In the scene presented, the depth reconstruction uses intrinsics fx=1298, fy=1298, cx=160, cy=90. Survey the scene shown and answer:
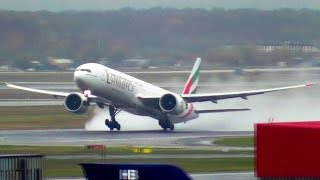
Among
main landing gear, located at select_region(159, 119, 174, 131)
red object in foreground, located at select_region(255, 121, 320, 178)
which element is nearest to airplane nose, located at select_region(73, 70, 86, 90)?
main landing gear, located at select_region(159, 119, 174, 131)

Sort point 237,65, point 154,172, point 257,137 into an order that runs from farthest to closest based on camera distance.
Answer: point 237,65 < point 257,137 < point 154,172

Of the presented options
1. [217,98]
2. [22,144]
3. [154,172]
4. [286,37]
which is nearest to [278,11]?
[286,37]

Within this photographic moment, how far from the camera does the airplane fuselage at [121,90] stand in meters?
76.1

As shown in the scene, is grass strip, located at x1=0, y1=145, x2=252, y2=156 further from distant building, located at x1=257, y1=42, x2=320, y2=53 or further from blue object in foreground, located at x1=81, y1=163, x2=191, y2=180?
blue object in foreground, located at x1=81, y1=163, x2=191, y2=180

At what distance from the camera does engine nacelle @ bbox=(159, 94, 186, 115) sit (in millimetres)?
77625

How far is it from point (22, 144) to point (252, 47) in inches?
984

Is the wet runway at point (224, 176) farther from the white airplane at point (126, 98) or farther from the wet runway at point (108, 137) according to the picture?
the white airplane at point (126, 98)

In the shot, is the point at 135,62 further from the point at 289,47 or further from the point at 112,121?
the point at 112,121

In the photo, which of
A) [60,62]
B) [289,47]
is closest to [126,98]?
[289,47]

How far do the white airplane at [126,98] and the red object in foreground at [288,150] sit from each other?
1684 inches

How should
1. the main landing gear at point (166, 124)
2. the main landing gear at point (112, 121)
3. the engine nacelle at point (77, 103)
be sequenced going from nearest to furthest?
the engine nacelle at point (77, 103) → the main landing gear at point (112, 121) → the main landing gear at point (166, 124)

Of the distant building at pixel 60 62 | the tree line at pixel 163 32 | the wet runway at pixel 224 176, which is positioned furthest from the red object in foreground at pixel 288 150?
the distant building at pixel 60 62

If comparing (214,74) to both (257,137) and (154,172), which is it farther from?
(154,172)

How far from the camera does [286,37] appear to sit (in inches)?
3349
